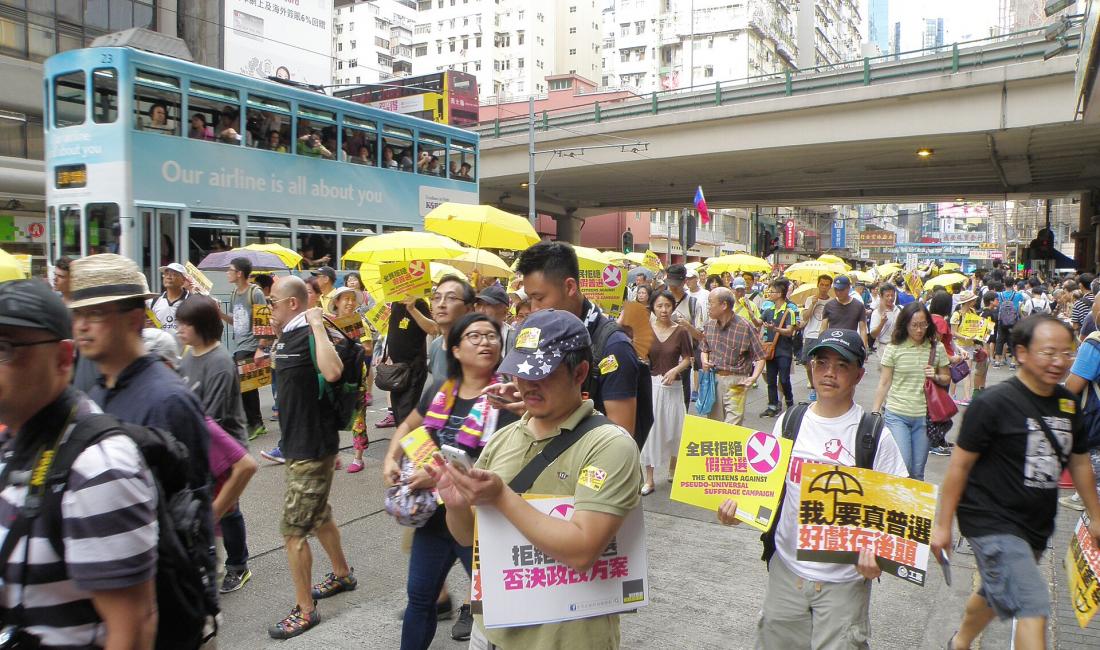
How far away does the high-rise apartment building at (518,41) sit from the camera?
81.2 meters

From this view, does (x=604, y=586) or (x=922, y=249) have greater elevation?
(x=922, y=249)

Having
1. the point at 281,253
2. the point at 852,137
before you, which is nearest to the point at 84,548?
the point at 281,253

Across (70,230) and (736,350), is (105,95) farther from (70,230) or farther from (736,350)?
(736,350)

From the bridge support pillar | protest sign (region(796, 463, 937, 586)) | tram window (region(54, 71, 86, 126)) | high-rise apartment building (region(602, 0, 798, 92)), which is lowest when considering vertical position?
protest sign (region(796, 463, 937, 586))

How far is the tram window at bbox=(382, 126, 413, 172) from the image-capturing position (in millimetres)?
16094

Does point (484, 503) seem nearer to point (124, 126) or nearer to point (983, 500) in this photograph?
point (983, 500)

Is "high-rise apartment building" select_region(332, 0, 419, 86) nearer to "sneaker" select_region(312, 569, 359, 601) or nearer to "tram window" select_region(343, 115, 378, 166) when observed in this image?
"tram window" select_region(343, 115, 378, 166)

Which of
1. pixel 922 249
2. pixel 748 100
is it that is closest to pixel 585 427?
pixel 748 100

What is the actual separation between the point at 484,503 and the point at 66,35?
29.3 m

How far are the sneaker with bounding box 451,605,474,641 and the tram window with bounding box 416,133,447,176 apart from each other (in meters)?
13.8

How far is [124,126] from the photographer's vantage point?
37.8ft

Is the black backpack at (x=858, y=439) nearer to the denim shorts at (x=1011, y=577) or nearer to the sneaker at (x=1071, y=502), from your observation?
the denim shorts at (x=1011, y=577)

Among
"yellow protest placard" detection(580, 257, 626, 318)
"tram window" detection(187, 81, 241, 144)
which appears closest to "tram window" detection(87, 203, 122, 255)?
"tram window" detection(187, 81, 241, 144)

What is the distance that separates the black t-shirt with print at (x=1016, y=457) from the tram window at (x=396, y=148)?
14.2m
